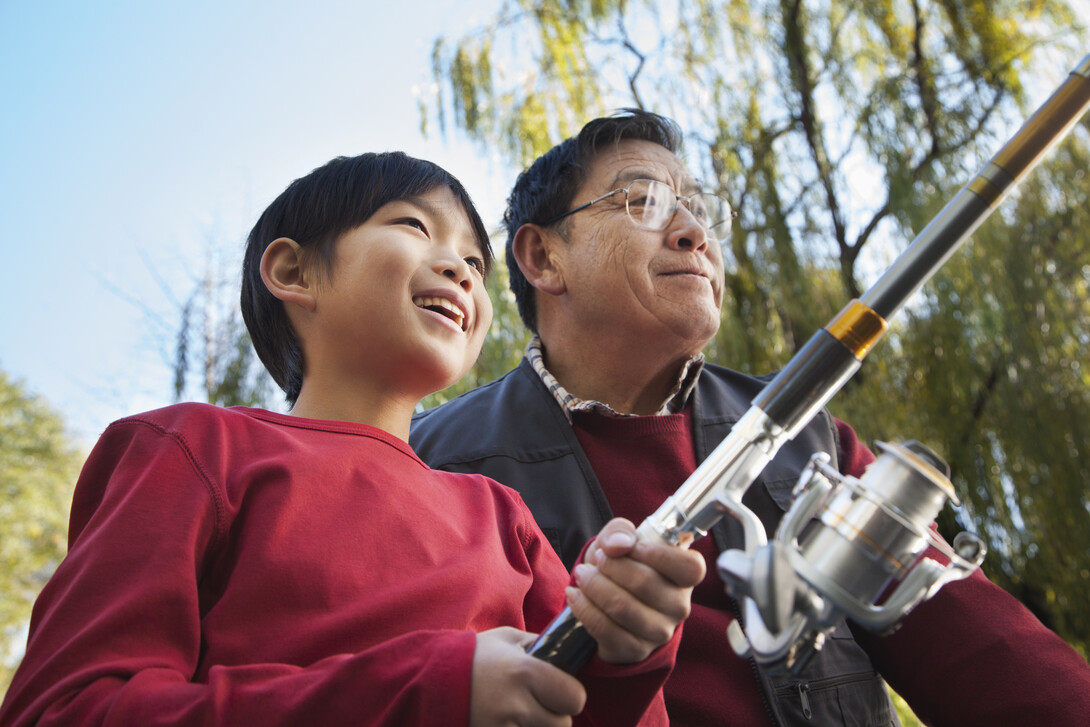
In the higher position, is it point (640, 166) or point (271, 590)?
point (640, 166)

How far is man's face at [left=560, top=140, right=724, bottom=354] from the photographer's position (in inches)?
94.3

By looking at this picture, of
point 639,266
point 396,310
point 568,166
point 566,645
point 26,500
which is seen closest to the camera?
point 566,645

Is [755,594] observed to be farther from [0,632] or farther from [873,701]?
[0,632]

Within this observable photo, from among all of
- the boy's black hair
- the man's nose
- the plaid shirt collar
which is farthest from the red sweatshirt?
the man's nose

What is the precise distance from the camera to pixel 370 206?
1.64 m

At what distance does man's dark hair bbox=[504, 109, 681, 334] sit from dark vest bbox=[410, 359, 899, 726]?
0.52 meters

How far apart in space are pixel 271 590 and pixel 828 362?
784 mm

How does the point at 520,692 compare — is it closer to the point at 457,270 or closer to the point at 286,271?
the point at 457,270

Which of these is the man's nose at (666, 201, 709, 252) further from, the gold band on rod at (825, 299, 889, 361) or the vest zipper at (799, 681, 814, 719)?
the gold band on rod at (825, 299, 889, 361)

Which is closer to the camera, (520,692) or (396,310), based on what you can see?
(520,692)

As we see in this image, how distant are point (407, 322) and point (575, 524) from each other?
822 millimetres

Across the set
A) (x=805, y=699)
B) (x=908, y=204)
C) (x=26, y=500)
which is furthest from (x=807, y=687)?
(x=26, y=500)

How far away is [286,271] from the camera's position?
1.63m

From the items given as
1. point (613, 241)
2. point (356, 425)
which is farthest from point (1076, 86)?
point (613, 241)
